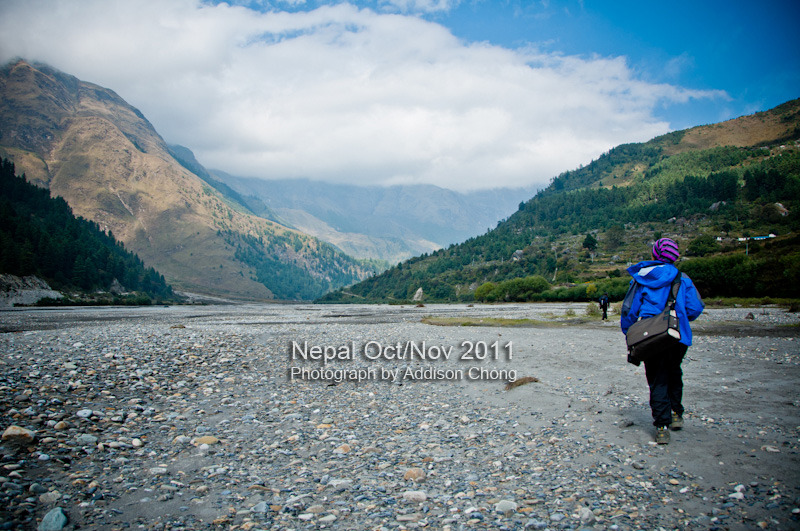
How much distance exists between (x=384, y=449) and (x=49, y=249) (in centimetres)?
12047

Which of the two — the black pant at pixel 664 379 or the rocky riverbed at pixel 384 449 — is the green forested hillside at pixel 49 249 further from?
the black pant at pixel 664 379

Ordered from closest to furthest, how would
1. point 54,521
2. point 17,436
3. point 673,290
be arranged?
point 54,521 → point 17,436 → point 673,290

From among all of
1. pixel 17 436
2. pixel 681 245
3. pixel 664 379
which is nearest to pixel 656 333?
pixel 664 379

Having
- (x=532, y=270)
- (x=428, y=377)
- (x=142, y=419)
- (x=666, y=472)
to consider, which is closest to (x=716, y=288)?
(x=428, y=377)

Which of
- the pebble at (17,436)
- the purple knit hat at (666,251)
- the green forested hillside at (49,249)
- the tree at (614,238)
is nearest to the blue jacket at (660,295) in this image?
the purple knit hat at (666,251)

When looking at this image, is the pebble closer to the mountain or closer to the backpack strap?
the backpack strap

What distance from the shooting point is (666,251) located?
7762 millimetres

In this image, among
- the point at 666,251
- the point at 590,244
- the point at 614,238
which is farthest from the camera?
the point at 614,238

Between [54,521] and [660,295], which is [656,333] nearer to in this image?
[660,295]

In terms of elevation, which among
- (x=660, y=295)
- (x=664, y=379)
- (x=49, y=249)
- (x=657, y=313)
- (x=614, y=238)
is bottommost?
(x=664, y=379)

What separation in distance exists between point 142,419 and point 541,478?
8065 millimetres

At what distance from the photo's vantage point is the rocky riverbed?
500cm

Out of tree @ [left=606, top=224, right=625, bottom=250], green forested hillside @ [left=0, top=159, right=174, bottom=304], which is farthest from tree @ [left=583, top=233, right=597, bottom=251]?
green forested hillside @ [left=0, top=159, right=174, bottom=304]

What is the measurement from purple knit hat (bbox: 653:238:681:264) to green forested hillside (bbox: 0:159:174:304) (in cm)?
10446
